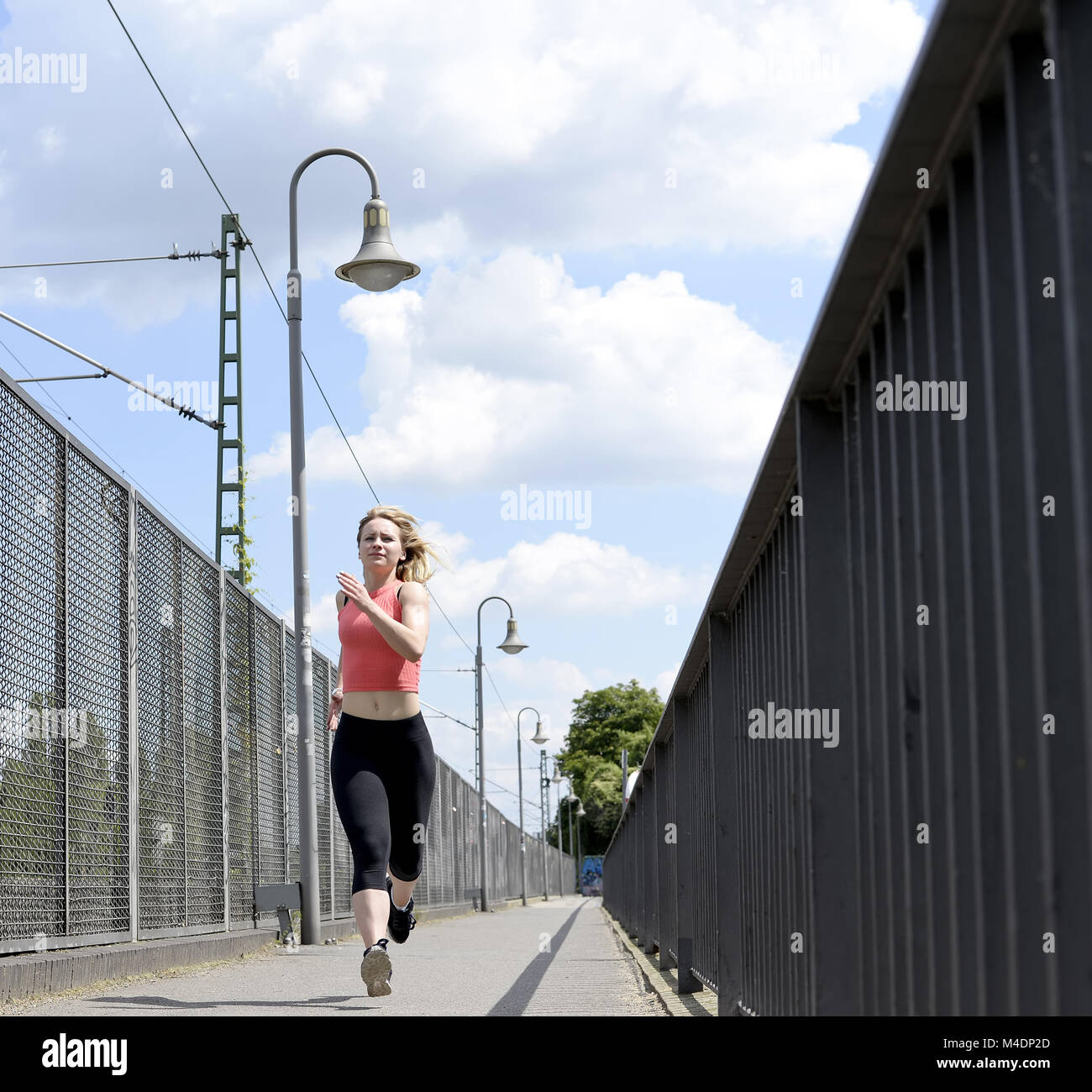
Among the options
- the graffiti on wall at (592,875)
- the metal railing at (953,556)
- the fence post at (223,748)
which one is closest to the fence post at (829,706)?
the metal railing at (953,556)

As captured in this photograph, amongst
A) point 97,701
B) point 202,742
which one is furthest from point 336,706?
point 202,742

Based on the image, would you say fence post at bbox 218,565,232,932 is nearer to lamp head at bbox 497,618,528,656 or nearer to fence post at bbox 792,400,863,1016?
fence post at bbox 792,400,863,1016

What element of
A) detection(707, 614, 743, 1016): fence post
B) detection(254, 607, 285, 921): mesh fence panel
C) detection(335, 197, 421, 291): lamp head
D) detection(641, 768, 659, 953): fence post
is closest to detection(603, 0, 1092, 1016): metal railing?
detection(707, 614, 743, 1016): fence post

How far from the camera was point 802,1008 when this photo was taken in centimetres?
359

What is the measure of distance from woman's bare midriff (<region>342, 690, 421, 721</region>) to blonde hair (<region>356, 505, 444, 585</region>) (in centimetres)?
54

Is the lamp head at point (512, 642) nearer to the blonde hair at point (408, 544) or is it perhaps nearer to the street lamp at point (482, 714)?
the street lamp at point (482, 714)

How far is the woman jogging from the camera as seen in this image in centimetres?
596

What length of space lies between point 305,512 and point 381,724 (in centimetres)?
582

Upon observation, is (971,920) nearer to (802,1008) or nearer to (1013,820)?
(1013,820)

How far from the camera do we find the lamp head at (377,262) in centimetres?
1177

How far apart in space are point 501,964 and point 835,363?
23.1 feet

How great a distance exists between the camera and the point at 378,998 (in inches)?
259

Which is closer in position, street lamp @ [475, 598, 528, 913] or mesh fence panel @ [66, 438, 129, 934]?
mesh fence panel @ [66, 438, 129, 934]
